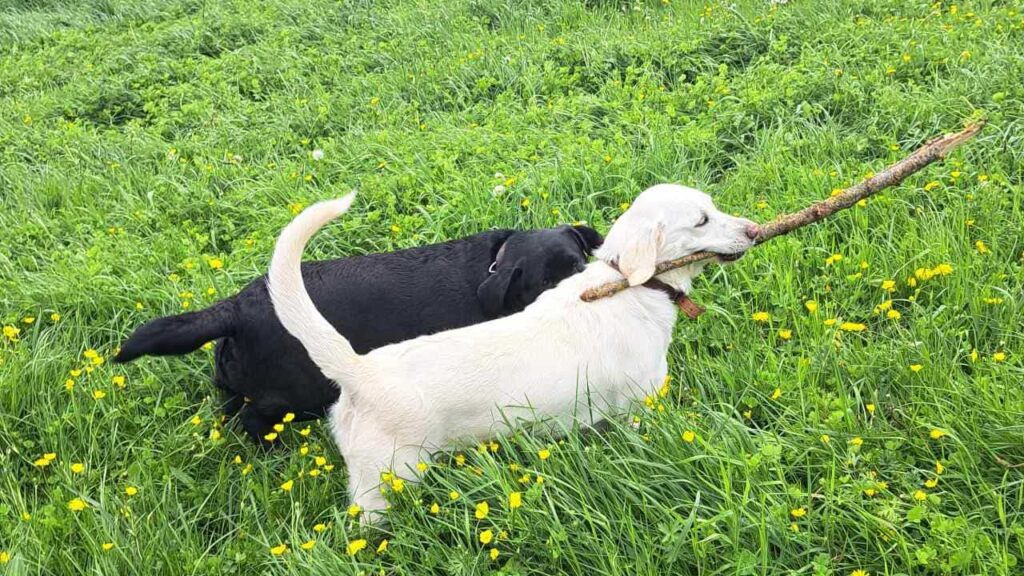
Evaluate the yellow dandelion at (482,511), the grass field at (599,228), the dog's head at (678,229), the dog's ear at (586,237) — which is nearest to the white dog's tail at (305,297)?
the grass field at (599,228)

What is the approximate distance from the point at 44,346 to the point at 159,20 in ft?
21.7

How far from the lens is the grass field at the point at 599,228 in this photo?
2232 millimetres

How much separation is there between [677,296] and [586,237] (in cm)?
74

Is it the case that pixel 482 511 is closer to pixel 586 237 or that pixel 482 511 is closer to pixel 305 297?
pixel 305 297

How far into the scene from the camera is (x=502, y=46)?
251 inches

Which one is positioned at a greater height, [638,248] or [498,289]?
[638,248]

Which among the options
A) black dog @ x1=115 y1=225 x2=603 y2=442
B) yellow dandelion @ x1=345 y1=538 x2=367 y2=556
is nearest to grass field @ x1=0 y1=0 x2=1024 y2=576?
yellow dandelion @ x1=345 y1=538 x2=367 y2=556

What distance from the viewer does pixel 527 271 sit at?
323 cm

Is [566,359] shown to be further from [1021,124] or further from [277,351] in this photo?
[1021,124]

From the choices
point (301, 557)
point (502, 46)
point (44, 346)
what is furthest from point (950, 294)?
point (502, 46)

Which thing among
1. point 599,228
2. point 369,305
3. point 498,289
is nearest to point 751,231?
point 498,289

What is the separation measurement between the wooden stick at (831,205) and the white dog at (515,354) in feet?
0.12

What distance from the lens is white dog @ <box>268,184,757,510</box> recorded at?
2.37 metres

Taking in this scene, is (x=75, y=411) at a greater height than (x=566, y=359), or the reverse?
(x=566, y=359)
